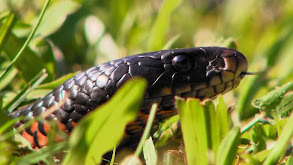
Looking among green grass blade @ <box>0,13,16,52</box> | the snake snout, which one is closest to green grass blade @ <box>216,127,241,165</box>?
the snake snout

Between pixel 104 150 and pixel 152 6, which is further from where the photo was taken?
pixel 152 6

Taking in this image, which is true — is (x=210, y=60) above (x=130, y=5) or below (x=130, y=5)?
below

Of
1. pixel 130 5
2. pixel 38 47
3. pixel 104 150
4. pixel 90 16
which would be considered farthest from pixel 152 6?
pixel 104 150

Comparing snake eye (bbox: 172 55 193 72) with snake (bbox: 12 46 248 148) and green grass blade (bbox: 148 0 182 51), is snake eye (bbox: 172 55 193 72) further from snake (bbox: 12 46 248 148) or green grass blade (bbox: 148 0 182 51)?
green grass blade (bbox: 148 0 182 51)

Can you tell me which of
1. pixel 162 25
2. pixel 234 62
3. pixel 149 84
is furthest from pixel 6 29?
pixel 162 25

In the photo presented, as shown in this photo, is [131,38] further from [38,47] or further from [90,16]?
[38,47]

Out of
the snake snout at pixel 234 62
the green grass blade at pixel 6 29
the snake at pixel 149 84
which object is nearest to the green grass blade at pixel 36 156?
the snake at pixel 149 84
